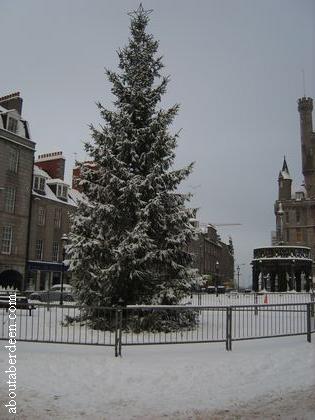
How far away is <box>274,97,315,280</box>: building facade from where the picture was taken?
261 ft

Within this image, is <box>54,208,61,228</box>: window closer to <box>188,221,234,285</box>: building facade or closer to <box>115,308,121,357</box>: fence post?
<box>188,221,234,285</box>: building facade

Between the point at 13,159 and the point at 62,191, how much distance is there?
9.37m

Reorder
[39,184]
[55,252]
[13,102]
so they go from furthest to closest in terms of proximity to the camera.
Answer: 1. [55,252]
2. [39,184]
3. [13,102]

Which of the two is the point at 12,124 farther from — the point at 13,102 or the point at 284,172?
the point at 284,172

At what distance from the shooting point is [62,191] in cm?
4816

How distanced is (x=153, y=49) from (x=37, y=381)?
1277 centimetres

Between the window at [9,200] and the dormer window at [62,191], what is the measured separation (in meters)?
8.44

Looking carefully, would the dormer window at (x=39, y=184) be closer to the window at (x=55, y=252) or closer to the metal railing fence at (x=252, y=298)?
the window at (x=55, y=252)

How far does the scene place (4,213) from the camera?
38344 mm

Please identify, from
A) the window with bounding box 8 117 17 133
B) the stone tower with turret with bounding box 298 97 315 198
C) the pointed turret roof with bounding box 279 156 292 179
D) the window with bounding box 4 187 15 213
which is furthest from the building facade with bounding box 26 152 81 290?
the stone tower with turret with bounding box 298 97 315 198

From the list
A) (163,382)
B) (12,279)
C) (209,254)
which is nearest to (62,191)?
(12,279)

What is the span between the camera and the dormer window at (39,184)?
44.9 m

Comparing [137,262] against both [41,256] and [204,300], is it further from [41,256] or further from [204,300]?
[41,256]

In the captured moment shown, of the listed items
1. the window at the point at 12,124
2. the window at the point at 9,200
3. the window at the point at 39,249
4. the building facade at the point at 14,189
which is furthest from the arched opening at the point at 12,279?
the window at the point at 12,124
